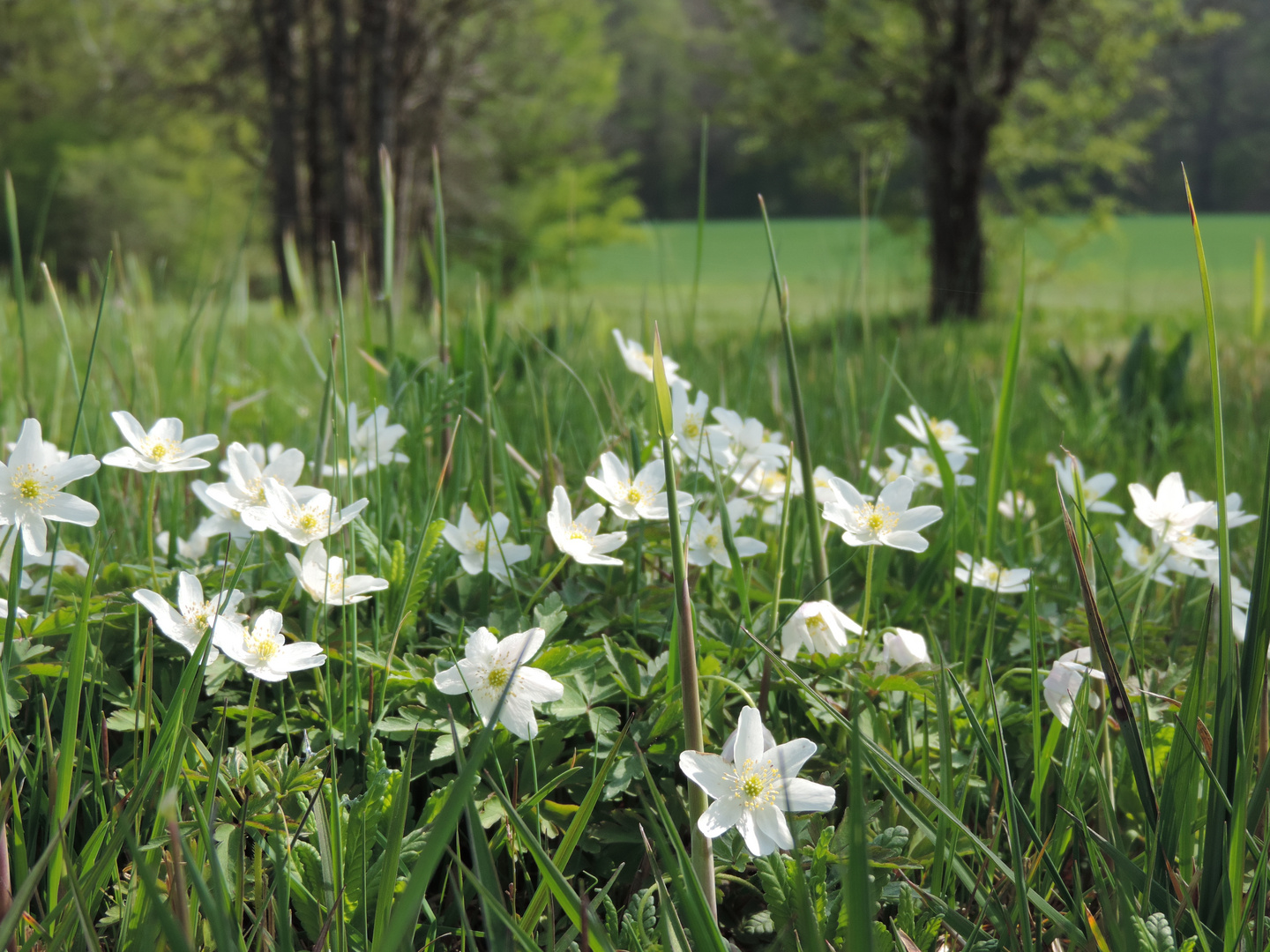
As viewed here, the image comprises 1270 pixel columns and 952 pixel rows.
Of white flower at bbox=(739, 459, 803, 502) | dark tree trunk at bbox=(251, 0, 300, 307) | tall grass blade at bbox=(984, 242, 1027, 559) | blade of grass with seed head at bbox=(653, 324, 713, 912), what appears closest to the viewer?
blade of grass with seed head at bbox=(653, 324, 713, 912)

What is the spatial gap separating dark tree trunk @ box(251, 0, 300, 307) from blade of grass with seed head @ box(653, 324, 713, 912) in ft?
27.3

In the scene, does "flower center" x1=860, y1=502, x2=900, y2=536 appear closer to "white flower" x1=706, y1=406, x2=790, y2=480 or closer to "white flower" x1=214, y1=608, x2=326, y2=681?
"white flower" x1=706, y1=406, x2=790, y2=480

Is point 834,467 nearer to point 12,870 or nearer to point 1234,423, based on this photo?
point 12,870

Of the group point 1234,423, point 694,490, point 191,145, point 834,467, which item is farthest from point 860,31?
point 191,145

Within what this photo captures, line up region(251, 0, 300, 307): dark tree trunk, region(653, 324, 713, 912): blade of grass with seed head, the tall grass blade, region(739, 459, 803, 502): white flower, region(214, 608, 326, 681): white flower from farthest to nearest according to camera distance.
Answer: region(251, 0, 300, 307): dark tree trunk < region(739, 459, 803, 502): white flower < the tall grass blade < region(214, 608, 326, 681): white flower < region(653, 324, 713, 912): blade of grass with seed head

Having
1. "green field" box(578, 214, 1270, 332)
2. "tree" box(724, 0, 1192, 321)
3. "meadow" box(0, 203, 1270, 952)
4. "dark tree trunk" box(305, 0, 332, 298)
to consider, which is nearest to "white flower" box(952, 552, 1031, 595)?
"meadow" box(0, 203, 1270, 952)

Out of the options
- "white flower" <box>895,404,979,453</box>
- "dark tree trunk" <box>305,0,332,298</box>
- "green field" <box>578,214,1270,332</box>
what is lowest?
"white flower" <box>895,404,979,453</box>

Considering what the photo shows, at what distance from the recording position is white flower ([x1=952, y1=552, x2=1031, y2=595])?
959 mm

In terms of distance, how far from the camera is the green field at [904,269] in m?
2.31

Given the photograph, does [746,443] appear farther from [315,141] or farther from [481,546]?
[315,141]

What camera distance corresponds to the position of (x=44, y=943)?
1.97 feet

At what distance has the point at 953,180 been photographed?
7785mm

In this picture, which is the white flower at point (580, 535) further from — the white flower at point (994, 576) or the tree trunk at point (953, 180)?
the tree trunk at point (953, 180)

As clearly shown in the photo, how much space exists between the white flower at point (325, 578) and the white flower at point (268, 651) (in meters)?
0.07
